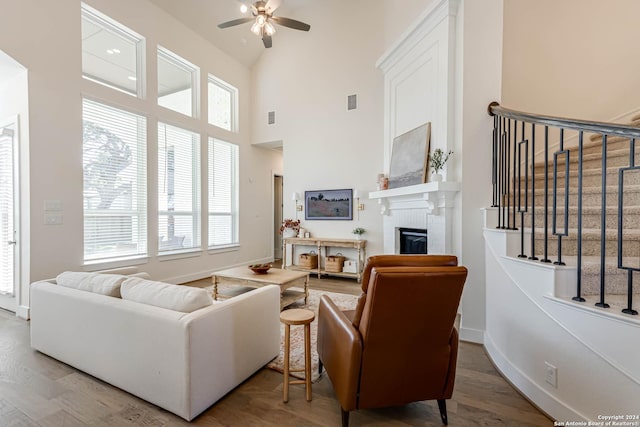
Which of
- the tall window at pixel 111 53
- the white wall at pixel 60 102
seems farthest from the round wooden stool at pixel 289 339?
the tall window at pixel 111 53

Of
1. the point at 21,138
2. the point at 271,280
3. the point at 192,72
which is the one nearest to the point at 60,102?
the point at 21,138

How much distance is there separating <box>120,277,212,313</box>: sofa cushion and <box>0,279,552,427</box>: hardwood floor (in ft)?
2.14

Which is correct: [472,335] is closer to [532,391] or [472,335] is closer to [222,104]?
[532,391]

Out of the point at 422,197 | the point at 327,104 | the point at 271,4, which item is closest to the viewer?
the point at 422,197

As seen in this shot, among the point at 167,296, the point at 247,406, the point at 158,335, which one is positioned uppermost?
the point at 167,296

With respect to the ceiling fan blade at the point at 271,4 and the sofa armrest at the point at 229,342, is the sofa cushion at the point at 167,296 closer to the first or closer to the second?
the sofa armrest at the point at 229,342

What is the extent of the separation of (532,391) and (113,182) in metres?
5.17

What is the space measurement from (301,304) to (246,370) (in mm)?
1801

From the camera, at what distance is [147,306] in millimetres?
1867

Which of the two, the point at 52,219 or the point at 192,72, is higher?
the point at 192,72

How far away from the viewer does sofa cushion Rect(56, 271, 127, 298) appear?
213 cm

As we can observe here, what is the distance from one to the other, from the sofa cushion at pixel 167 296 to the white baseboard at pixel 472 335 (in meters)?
2.45

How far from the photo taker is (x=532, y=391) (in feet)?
6.18

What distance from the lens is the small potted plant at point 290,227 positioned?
20.1 ft
